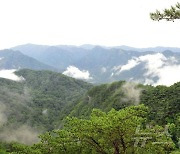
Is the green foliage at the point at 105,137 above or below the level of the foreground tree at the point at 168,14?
below

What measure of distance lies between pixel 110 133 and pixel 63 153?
3633 millimetres

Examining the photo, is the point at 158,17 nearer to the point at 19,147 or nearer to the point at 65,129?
the point at 65,129

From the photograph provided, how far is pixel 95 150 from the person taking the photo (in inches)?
746

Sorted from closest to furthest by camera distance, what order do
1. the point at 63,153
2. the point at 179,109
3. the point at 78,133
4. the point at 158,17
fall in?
1. the point at 158,17
2. the point at 78,133
3. the point at 63,153
4. the point at 179,109

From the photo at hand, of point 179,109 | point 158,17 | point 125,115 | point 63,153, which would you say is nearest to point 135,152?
point 125,115

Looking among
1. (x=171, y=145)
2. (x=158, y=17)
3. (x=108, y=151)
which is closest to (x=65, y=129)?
(x=108, y=151)

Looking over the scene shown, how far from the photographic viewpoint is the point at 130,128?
1730 cm

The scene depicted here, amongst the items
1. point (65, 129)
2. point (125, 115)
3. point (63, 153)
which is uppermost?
point (125, 115)

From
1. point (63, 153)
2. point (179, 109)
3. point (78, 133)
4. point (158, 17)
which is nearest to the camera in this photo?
point (158, 17)

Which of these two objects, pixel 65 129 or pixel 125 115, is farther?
pixel 65 129

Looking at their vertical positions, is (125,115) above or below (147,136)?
above

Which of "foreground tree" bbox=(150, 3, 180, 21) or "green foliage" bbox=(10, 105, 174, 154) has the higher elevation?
"foreground tree" bbox=(150, 3, 180, 21)

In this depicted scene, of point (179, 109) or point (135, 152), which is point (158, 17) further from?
point (179, 109)

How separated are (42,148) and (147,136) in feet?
20.4
